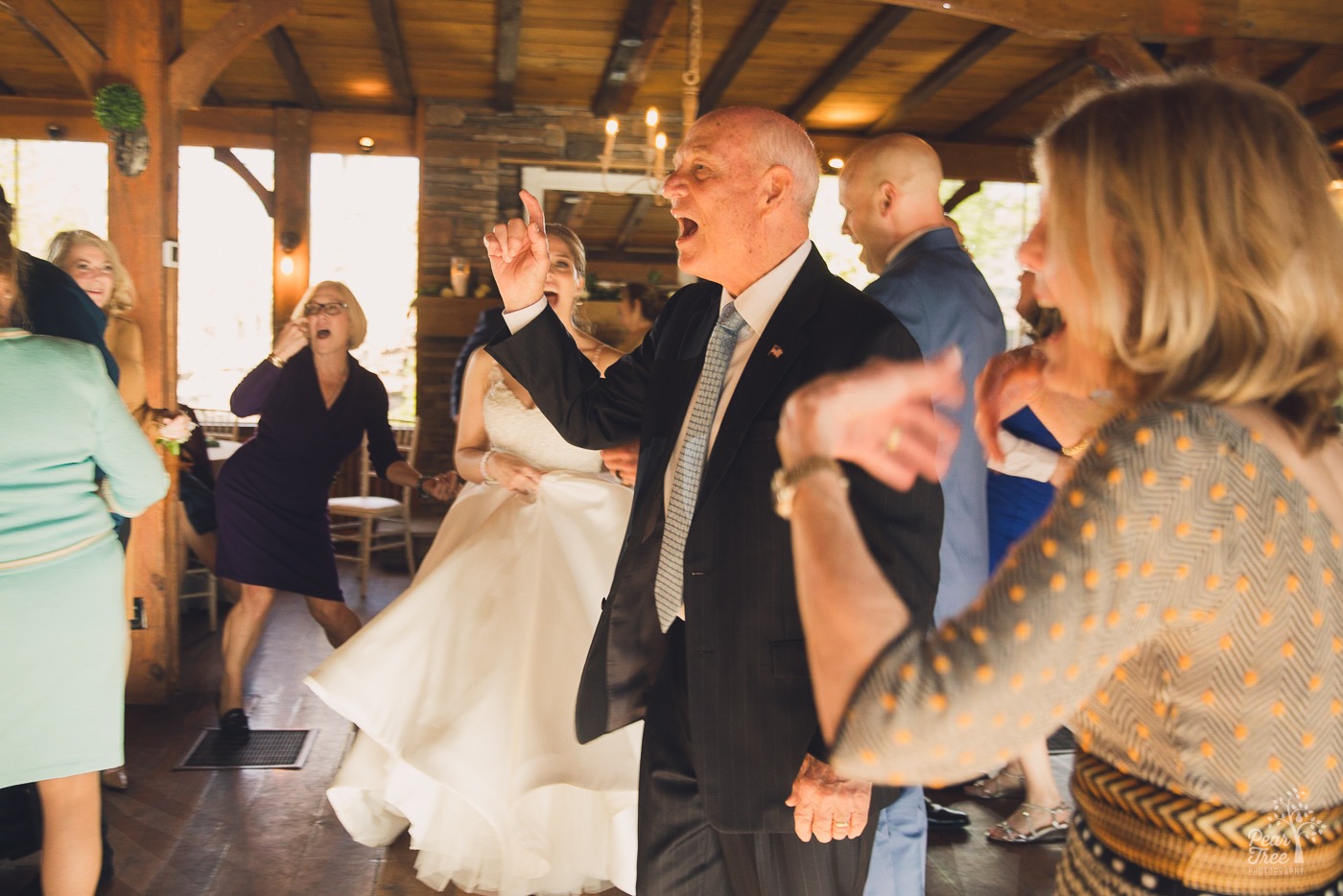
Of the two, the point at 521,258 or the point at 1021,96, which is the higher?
the point at 1021,96

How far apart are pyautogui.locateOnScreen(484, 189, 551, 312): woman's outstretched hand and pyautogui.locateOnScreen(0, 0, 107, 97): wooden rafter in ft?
10.7

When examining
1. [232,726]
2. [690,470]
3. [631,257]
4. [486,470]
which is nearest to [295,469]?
[232,726]

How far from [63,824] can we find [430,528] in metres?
5.09

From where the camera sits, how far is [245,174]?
351 inches

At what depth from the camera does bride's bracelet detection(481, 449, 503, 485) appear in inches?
134

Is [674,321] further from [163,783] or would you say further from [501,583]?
[163,783]

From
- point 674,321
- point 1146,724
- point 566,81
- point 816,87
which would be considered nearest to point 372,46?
point 566,81

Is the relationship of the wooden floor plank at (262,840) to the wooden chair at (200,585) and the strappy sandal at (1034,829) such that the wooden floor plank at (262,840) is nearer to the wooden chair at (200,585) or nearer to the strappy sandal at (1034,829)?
the strappy sandal at (1034,829)

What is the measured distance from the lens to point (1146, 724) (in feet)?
3.17

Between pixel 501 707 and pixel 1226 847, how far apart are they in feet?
7.60

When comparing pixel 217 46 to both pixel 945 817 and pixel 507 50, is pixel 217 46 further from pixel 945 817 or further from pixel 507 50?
pixel 945 817

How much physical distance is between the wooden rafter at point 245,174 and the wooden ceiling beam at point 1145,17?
5.80 m

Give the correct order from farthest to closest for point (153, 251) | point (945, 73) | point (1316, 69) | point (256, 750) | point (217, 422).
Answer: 1. point (217, 422)
2. point (945, 73)
3. point (1316, 69)
4. point (153, 251)
5. point (256, 750)

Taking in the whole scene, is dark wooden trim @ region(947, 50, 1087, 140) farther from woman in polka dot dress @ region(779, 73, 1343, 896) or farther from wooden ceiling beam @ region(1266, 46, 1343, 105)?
woman in polka dot dress @ region(779, 73, 1343, 896)
